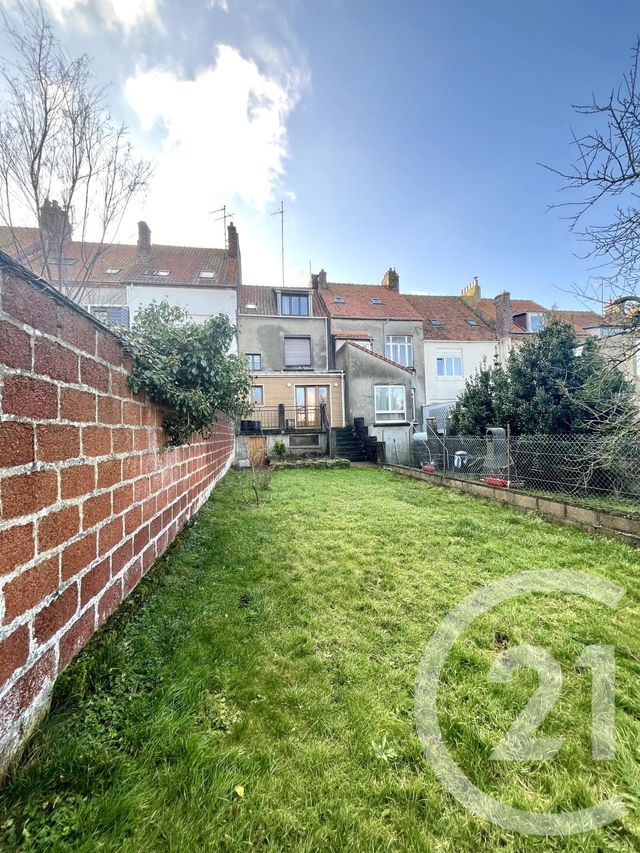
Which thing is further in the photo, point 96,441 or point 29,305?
point 96,441

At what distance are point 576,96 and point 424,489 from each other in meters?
6.59

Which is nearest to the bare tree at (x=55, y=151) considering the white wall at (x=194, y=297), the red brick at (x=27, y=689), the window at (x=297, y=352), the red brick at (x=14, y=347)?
the red brick at (x=14, y=347)

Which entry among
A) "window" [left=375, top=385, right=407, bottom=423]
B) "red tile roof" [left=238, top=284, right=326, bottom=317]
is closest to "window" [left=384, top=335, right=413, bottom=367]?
"window" [left=375, top=385, right=407, bottom=423]

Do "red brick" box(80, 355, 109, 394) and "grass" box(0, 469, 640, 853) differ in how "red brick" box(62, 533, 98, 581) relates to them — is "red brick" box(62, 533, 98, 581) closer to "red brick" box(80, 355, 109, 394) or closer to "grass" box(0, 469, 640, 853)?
"grass" box(0, 469, 640, 853)

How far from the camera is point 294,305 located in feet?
60.3

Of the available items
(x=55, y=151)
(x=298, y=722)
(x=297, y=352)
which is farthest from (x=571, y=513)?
(x=297, y=352)

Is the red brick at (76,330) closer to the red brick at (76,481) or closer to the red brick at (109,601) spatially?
the red brick at (76,481)

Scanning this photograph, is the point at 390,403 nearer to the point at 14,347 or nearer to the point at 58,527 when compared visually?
the point at 58,527

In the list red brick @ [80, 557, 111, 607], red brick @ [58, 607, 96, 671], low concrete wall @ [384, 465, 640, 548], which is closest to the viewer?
red brick @ [58, 607, 96, 671]

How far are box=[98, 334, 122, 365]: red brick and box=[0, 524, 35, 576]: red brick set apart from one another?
102cm

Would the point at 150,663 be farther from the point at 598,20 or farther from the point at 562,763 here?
the point at 598,20

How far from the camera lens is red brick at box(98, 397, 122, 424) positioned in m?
1.86

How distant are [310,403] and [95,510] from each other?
15.0m

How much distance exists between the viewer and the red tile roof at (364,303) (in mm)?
18906
